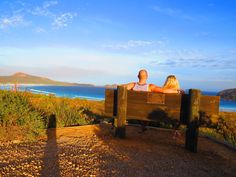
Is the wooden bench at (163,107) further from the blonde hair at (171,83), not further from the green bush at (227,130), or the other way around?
the green bush at (227,130)

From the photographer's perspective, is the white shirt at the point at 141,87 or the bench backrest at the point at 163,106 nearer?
the bench backrest at the point at 163,106

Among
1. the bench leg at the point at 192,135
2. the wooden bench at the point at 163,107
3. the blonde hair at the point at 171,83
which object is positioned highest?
the blonde hair at the point at 171,83

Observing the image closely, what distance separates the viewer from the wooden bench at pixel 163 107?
17.9 ft

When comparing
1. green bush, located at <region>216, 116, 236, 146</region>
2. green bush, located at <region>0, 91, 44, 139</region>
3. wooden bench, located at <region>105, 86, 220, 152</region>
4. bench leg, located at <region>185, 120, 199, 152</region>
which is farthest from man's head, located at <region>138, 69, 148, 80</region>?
green bush, located at <region>216, 116, 236, 146</region>

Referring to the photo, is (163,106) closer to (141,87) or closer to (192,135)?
(192,135)

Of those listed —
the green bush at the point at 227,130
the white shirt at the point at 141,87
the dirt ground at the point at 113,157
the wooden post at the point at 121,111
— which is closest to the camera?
the dirt ground at the point at 113,157

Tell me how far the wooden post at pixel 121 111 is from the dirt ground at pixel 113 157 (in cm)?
18

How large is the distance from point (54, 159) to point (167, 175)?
5.36 feet

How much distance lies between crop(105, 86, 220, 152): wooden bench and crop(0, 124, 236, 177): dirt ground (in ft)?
1.27

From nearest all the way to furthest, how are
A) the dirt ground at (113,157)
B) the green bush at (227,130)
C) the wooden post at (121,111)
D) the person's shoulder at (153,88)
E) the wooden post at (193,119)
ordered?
the dirt ground at (113,157)
the wooden post at (193,119)
the wooden post at (121,111)
the person's shoulder at (153,88)
the green bush at (227,130)

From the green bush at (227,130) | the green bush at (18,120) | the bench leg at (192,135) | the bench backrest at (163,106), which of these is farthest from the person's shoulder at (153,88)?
the green bush at (227,130)

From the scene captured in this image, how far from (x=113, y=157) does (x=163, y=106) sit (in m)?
1.70

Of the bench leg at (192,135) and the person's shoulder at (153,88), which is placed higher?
the person's shoulder at (153,88)

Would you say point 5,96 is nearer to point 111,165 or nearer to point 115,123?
point 115,123
